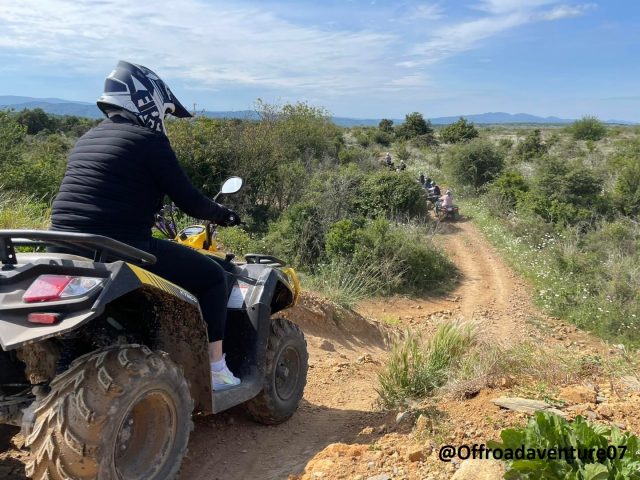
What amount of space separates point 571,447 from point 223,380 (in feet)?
6.85

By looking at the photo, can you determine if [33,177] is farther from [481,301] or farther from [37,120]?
[37,120]

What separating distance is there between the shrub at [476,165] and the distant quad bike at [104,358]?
24.4 meters

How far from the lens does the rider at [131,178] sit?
3.13m

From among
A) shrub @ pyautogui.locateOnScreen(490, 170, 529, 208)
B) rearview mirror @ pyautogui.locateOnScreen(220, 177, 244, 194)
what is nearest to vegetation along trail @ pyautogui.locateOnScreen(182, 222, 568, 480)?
rearview mirror @ pyautogui.locateOnScreen(220, 177, 244, 194)

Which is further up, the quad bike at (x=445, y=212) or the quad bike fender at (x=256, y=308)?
the quad bike fender at (x=256, y=308)

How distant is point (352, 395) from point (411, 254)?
857 cm

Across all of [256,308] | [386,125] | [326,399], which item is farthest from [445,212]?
[386,125]

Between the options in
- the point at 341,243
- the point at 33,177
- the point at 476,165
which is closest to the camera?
the point at 33,177

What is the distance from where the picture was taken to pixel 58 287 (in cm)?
257

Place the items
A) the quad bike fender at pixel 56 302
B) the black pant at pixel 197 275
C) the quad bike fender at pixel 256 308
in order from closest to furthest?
the quad bike fender at pixel 56 302
the black pant at pixel 197 275
the quad bike fender at pixel 256 308

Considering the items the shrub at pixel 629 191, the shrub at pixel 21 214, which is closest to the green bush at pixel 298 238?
the shrub at pixel 21 214

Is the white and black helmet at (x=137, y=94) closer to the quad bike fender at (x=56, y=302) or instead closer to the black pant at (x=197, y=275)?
the black pant at (x=197, y=275)

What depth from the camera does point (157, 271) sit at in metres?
3.44

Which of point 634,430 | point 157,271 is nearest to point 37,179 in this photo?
point 157,271
